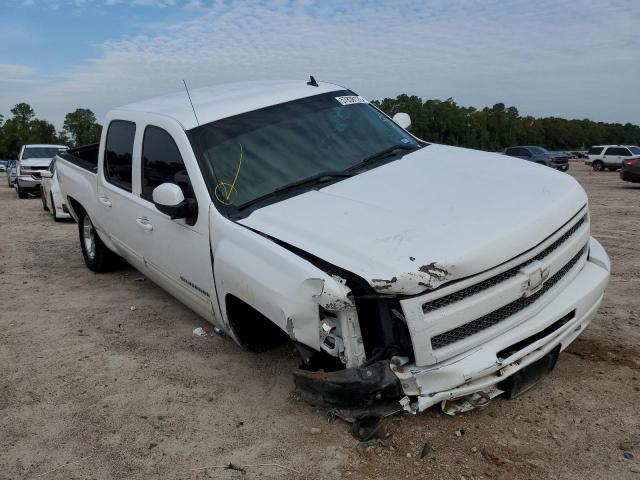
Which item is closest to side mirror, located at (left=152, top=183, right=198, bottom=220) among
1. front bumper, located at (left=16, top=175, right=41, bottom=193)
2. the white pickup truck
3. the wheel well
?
the white pickup truck

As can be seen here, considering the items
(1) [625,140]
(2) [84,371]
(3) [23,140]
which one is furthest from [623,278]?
(1) [625,140]

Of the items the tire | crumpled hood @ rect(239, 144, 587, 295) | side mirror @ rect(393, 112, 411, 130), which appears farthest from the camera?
the tire

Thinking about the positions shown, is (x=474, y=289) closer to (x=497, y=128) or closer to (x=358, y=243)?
(x=358, y=243)

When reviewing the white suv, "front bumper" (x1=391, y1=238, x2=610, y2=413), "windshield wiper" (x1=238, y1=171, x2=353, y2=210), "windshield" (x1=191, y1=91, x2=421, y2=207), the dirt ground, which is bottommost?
the white suv

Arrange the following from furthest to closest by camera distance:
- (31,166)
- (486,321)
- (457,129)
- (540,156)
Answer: (457,129)
(540,156)
(31,166)
(486,321)

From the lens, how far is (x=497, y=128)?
121812mm

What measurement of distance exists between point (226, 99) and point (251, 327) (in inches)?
70.2

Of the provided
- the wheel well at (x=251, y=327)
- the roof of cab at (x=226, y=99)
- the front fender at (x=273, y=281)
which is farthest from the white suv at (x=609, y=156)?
the front fender at (x=273, y=281)

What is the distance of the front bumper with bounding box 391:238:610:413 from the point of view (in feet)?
8.97

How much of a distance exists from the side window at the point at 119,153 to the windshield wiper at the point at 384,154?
1975 millimetres

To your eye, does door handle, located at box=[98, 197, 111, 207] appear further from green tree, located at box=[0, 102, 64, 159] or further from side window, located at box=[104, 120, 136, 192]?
green tree, located at box=[0, 102, 64, 159]

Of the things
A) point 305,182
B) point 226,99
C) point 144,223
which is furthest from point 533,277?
point 144,223

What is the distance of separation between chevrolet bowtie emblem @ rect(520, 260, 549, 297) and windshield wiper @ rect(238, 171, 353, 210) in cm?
137

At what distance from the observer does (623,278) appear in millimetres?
5711
